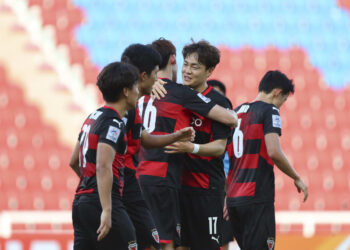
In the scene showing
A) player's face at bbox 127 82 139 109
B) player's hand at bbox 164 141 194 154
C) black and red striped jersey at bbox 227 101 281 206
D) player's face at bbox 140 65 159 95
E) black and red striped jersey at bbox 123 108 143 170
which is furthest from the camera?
black and red striped jersey at bbox 227 101 281 206

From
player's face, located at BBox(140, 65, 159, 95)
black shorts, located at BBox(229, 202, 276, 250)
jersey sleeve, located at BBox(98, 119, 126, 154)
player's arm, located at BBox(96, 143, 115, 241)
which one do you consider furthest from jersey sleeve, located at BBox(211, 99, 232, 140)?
player's arm, located at BBox(96, 143, 115, 241)

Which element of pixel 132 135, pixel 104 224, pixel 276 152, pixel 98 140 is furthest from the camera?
pixel 276 152

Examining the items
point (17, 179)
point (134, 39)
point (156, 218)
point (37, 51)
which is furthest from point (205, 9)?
point (156, 218)

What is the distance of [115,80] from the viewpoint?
3.45 metres

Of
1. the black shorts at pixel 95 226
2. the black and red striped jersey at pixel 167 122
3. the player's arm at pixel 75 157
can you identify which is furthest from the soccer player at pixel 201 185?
the black shorts at pixel 95 226

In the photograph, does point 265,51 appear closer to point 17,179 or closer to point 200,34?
point 200,34

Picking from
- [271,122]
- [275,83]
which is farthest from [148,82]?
[275,83]

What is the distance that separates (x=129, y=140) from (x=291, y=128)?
8979 millimetres

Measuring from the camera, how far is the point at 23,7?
1362 centimetres

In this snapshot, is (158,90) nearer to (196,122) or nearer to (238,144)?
(196,122)

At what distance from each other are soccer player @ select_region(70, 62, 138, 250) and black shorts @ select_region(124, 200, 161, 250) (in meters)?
0.39

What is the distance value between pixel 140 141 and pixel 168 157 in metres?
0.41

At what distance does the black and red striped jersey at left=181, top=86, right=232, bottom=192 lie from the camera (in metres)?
4.39

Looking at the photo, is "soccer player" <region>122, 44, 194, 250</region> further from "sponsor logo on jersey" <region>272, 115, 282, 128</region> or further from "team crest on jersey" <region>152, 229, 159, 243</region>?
"sponsor logo on jersey" <region>272, 115, 282, 128</region>
